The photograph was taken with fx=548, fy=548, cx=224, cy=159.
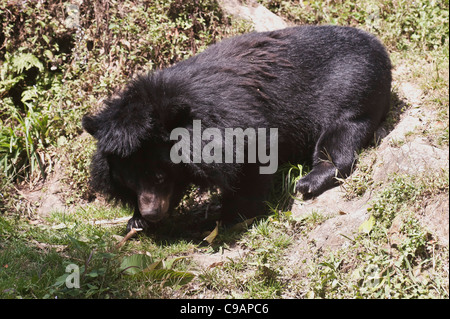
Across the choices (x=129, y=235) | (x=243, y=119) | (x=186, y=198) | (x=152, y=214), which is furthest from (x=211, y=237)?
(x=243, y=119)

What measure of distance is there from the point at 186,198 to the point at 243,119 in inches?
51.3

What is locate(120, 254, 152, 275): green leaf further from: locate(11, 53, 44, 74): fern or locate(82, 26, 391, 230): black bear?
locate(11, 53, 44, 74): fern

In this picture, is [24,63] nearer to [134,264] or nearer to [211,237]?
[211,237]

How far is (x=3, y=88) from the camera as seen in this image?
22.9 feet

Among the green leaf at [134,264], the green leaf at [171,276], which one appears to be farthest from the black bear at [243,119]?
the green leaf at [171,276]

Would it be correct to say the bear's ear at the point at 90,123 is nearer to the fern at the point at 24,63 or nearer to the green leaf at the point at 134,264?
the green leaf at the point at 134,264

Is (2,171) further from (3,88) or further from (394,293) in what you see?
(394,293)

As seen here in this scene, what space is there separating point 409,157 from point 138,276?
7.50 feet

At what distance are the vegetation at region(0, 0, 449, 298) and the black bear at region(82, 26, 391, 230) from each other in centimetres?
30

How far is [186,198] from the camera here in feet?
18.7

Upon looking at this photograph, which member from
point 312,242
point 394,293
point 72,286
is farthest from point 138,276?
point 394,293

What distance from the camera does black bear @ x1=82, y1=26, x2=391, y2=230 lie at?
15.1 feet

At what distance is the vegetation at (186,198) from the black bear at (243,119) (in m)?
0.30

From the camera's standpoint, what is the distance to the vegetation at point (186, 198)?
12.6ft
